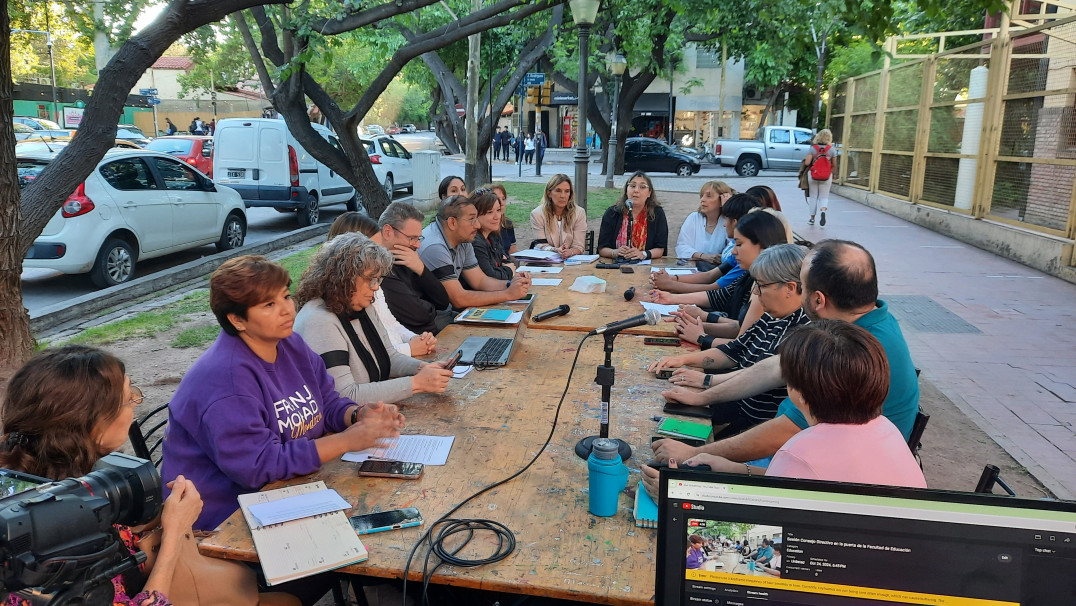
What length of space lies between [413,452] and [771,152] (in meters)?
28.3

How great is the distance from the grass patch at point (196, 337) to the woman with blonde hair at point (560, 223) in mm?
3178

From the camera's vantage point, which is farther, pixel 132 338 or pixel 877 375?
pixel 132 338

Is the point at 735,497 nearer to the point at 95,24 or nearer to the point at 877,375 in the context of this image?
the point at 877,375

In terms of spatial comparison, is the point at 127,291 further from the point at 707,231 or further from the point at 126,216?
the point at 707,231

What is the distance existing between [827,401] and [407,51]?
626cm

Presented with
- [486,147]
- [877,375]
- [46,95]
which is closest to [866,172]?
[486,147]

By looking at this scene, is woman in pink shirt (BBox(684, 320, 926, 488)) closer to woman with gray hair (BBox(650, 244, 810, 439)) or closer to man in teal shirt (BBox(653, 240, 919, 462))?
man in teal shirt (BBox(653, 240, 919, 462))

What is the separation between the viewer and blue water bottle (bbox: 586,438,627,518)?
213 centimetres

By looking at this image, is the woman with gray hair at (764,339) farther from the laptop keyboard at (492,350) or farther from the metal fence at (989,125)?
the metal fence at (989,125)

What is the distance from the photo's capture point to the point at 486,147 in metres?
14.3

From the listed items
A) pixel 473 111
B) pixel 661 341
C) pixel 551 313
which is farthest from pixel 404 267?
pixel 473 111

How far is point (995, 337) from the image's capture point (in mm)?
6988

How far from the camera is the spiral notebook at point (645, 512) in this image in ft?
7.07

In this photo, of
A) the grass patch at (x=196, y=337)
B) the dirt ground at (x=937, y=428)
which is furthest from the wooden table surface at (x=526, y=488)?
the grass patch at (x=196, y=337)
